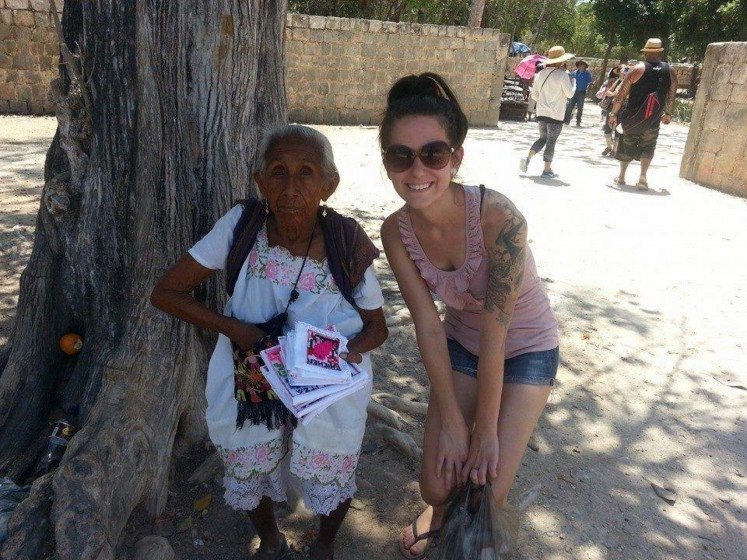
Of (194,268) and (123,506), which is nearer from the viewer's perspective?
(194,268)

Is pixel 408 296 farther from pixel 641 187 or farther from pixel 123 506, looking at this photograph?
pixel 641 187

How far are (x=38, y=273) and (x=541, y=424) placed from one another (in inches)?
108

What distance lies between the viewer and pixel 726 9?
930 inches

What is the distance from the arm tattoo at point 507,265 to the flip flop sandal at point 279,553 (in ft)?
4.13

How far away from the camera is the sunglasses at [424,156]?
2150 mm

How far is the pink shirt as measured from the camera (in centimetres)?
235

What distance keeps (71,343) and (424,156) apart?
6.05 ft

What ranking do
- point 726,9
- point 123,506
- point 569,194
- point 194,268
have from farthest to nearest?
point 726,9 < point 569,194 < point 123,506 < point 194,268

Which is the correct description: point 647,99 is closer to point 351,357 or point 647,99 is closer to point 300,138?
point 300,138

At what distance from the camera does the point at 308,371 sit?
1868 millimetres

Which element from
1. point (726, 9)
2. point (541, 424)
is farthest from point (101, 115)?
point (726, 9)

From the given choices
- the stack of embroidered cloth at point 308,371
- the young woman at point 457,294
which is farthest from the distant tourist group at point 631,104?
the stack of embroidered cloth at point 308,371

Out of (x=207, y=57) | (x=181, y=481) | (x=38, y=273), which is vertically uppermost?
(x=207, y=57)

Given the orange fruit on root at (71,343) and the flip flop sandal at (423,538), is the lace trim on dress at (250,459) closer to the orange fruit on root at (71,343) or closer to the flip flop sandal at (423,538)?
the flip flop sandal at (423,538)
